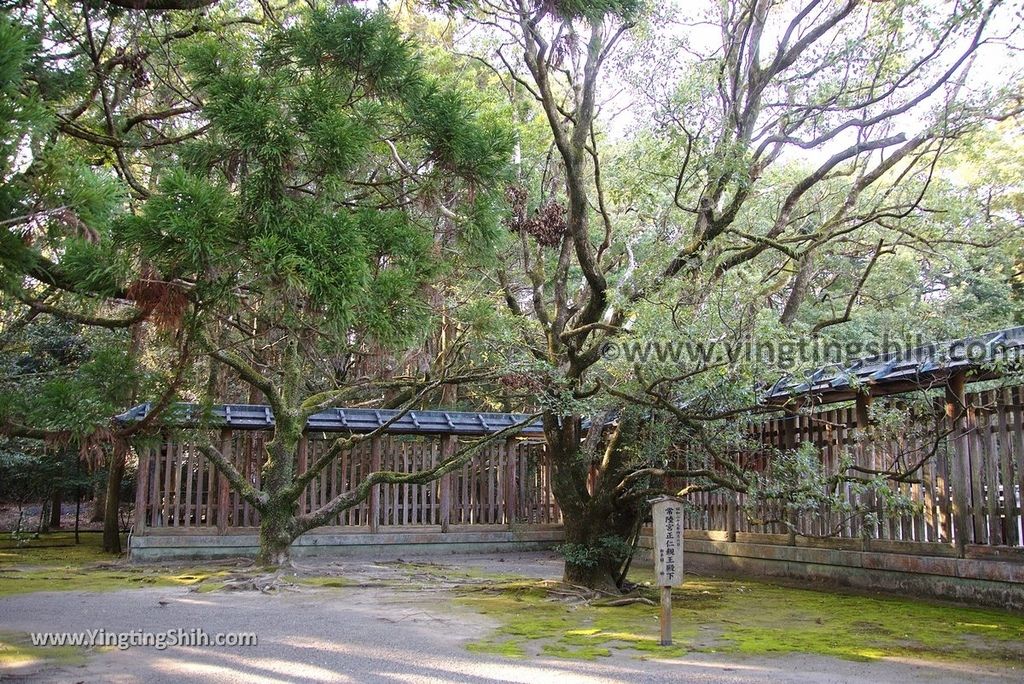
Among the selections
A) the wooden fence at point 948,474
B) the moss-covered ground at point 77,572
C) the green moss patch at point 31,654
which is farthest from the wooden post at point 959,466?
the moss-covered ground at point 77,572

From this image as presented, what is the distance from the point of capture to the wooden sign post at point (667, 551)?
18.9 ft

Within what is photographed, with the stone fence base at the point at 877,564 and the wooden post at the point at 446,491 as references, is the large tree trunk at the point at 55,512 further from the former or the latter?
the stone fence base at the point at 877,564

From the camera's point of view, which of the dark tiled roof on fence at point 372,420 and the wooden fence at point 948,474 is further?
the dark tiled roof on fence at point 372,420

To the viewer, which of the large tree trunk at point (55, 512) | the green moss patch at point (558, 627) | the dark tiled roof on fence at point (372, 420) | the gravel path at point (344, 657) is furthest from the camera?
the large tree trunk at point (55, 512)

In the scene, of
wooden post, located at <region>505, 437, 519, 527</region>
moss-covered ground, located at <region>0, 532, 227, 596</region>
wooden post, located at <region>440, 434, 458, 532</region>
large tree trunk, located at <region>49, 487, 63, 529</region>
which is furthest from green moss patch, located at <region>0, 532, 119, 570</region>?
wooden post, located at <region>505, 437, 519, 527</region>

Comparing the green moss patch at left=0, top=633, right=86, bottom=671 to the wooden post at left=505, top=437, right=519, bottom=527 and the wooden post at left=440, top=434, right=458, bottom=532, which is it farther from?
the wooden post at left=505, top=437, right=519, bottom=527

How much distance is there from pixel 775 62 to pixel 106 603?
8887 mm

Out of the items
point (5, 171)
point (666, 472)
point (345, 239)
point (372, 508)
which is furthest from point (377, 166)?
point (372, 508)

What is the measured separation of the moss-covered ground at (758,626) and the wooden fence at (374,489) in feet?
16.6

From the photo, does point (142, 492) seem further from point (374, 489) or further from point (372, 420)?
point (372, 420)

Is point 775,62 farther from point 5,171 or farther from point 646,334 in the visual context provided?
point 5,171

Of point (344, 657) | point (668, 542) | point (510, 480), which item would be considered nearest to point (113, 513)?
point (510, 480)

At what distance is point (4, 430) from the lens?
4793mm

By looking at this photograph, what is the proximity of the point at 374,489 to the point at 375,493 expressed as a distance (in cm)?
7
